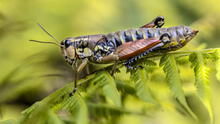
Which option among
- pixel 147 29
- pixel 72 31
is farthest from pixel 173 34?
pixel 72 31

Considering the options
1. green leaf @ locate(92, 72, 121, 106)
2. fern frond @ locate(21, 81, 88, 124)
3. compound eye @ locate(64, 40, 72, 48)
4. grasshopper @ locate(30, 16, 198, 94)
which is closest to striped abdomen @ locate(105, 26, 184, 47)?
grasshopper @ locate(30, 16, 198, 94)

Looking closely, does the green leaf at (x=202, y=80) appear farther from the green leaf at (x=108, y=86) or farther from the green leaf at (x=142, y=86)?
the green leaf at (x=108, y=86)

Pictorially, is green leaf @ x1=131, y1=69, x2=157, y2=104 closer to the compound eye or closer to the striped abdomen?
the striped abdomen

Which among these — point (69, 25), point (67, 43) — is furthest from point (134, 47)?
point (69, 25)

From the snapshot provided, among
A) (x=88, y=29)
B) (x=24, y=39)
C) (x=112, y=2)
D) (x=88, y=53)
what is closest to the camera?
(x=88, y=53)

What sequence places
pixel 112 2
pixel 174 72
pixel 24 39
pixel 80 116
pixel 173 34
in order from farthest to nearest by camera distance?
pixel 112 2
pixel 24 39
pixel 173 34
pixel 174 72
pixel 80 116

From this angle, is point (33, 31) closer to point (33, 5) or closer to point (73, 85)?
point (33, 5)
